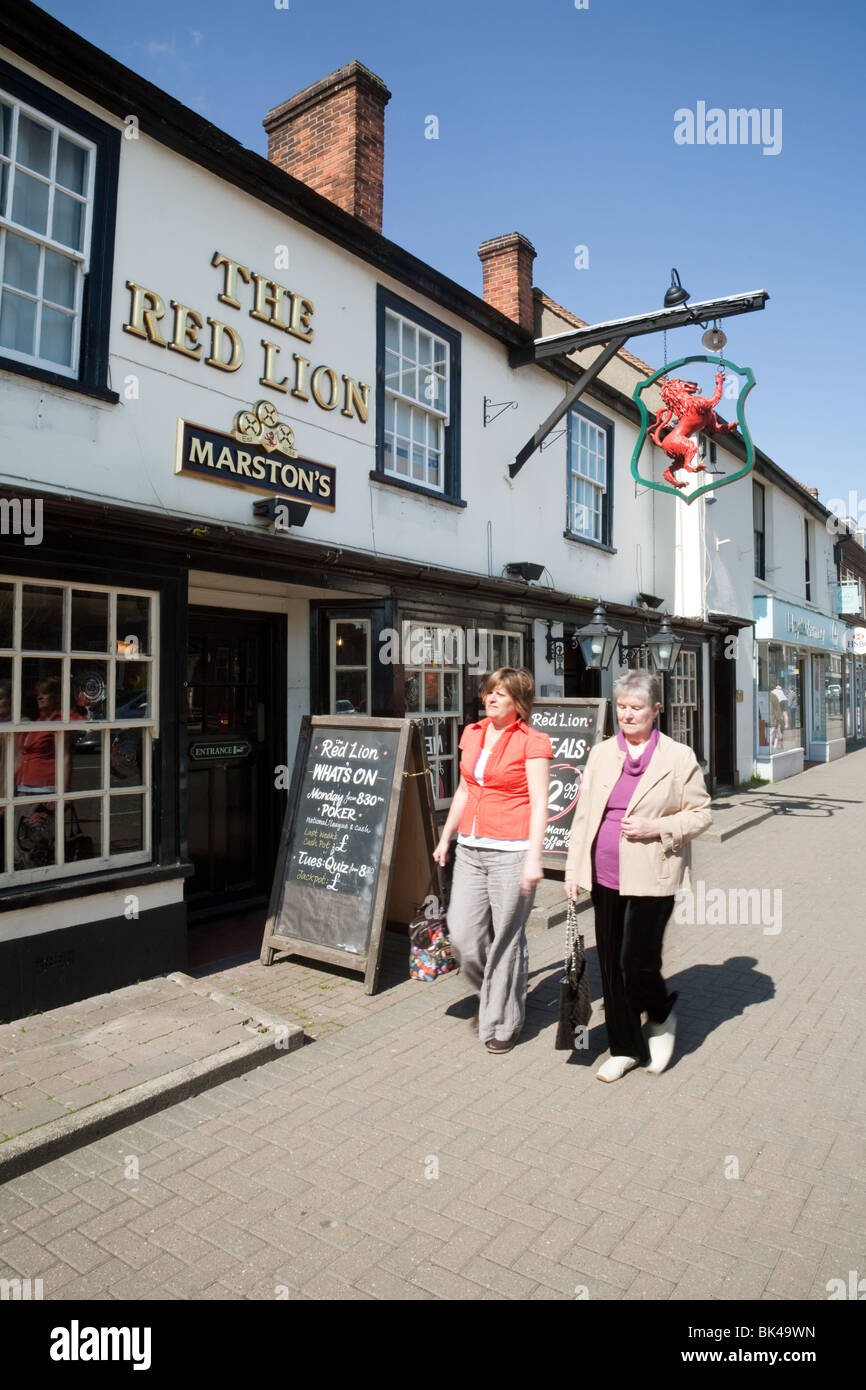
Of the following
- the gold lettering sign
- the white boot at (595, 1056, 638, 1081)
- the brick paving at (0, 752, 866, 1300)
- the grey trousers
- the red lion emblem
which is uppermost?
the red lion emblem

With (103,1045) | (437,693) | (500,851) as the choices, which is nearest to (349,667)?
(437,693)

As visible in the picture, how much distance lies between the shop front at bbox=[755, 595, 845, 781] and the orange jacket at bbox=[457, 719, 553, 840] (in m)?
13.7

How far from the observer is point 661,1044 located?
419cm

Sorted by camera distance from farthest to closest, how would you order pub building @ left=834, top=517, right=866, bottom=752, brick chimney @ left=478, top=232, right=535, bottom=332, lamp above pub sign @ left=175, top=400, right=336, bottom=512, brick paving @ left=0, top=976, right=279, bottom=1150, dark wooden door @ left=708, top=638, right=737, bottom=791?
pub building @ left=834, top=517, right=866, bottom=752 < dark wooden door @ left=708, top=638, right=737, bottom=791 < brick chimney @ left=478, top=232, right=535, bottom=332 < lamp above pub sign @ left=175, top=400, right=336, bottom=512 < brick paving @ left=0, top=976, right=279, bottom=1150

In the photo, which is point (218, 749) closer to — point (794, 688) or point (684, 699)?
point (684, 699)

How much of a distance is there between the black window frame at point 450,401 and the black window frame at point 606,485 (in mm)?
2301

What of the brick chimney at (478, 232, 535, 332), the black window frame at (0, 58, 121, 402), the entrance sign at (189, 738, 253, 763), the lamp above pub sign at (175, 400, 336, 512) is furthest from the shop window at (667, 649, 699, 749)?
the black window frame at (0, 58, 121, 402)

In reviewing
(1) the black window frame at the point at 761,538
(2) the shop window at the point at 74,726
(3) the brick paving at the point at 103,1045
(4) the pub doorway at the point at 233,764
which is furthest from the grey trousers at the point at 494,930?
(1) the black window frame at the point at 761,538

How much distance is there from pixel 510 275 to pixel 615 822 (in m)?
8.42

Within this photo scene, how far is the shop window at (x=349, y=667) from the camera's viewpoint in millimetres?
7449

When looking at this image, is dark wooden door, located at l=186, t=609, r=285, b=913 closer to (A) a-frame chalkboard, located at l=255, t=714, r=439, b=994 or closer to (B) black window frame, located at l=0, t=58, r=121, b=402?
(A) a-frame chalkboard, located at l=255, t=714, r=439, b=994

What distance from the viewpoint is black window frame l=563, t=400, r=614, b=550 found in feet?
34.8

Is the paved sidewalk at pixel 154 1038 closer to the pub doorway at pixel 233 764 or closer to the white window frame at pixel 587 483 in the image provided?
the pub doorway at pixel 233 764
